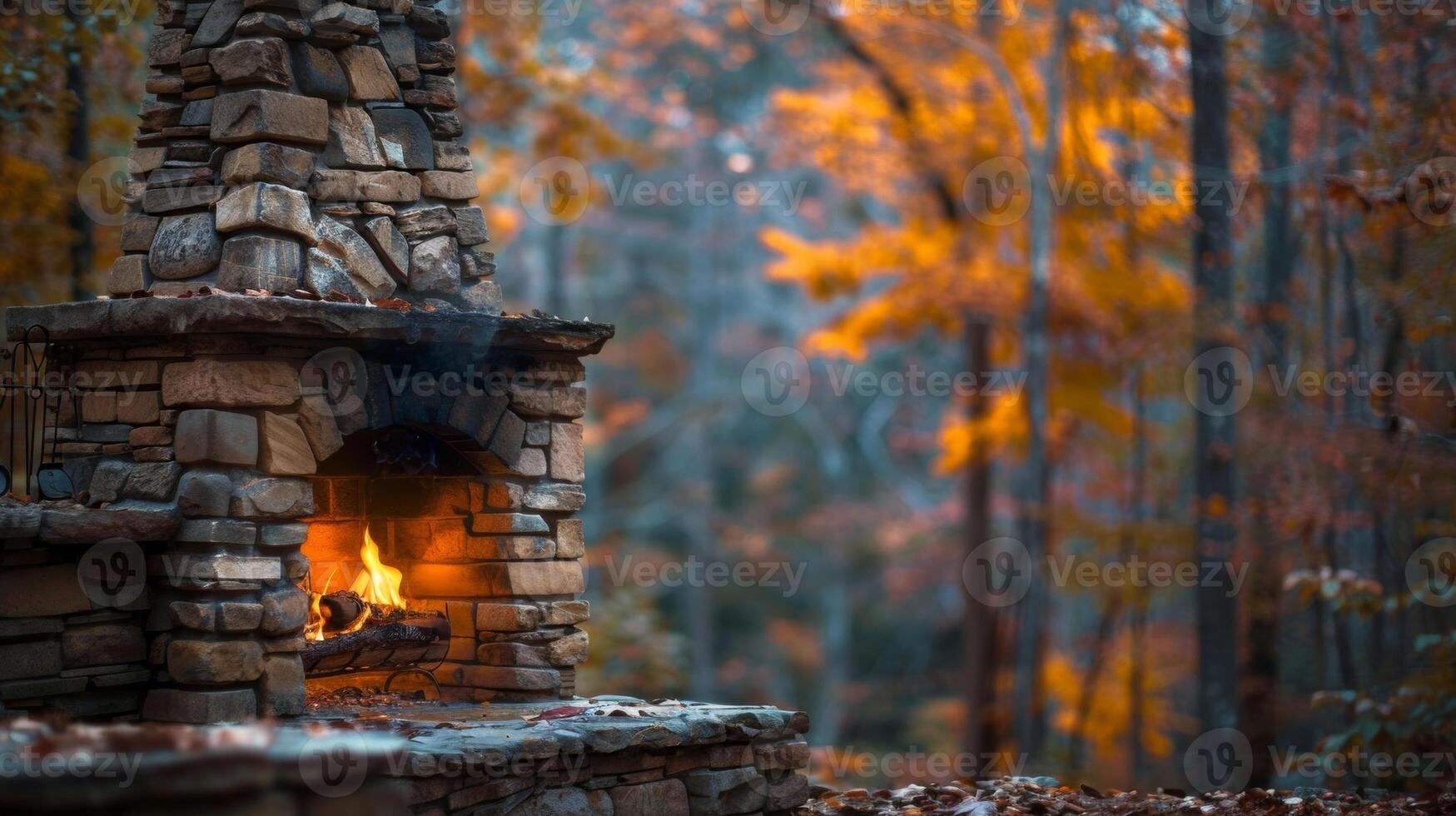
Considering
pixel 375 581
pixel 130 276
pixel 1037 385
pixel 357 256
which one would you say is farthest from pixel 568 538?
pixel 1037 385

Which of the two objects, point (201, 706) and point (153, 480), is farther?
point (153, 480)

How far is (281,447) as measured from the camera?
5.95 m

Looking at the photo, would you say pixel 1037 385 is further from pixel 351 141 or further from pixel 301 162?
pixel 301 162

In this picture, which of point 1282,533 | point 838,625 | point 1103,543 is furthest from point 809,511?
point 1282,533

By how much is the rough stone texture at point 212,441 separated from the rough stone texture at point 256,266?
1.94 ft

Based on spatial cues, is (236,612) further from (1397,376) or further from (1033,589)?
(1033,589)

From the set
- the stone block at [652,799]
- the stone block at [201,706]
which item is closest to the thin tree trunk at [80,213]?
the stone block at [201,706]

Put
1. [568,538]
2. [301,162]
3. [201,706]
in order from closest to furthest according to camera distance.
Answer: [201,706] < [301,162] < [568,538]

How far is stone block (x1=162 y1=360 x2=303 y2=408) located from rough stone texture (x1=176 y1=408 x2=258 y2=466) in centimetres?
6

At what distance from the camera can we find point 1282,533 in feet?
39.6

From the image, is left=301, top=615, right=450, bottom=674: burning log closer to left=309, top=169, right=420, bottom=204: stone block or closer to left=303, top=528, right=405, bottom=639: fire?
left=303, top=528, right=405, bottom=639: fire

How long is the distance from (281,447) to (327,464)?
911 mm

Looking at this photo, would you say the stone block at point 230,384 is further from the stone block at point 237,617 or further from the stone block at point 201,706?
the stone block at point 201,706

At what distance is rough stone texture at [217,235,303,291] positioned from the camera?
20.0ft
